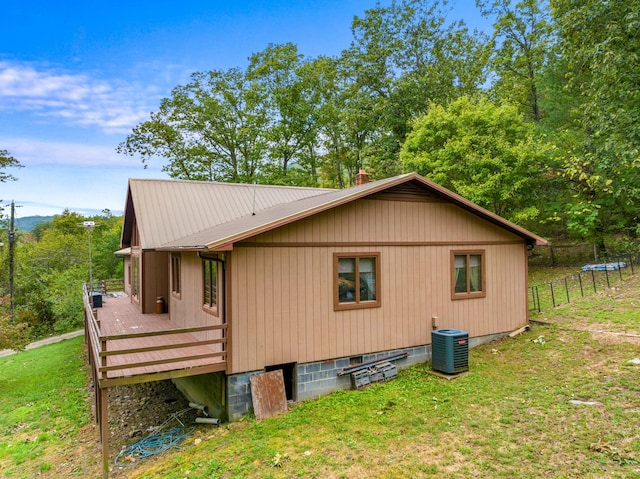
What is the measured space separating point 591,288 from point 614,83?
313 inches

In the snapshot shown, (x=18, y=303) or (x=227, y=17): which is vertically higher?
(x=227, y=17)

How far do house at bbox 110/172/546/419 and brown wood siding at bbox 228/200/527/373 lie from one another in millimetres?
23

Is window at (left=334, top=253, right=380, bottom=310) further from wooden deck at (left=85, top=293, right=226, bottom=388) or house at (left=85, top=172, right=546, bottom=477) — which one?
wooden deck at (left=85, top=293, right=226, bottom=388)

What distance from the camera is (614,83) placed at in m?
7.95

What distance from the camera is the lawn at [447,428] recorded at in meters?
5.02

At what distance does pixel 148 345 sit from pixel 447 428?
613 cm

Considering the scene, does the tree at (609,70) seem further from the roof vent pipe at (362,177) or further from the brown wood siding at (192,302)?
the brown wood siding at (192,302)

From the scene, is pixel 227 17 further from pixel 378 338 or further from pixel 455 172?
pixel 378 338

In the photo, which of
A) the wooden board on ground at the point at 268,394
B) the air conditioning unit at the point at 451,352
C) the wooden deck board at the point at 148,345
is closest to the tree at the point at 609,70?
the air conditioning unit at the point at 451,352

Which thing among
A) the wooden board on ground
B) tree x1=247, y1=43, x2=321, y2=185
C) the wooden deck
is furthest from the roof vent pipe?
tree x1=247, y1=43, x2=321, y2=185

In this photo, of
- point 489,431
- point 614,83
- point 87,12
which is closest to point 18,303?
point 87,12

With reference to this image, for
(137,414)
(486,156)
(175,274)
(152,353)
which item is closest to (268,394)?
(152,353)

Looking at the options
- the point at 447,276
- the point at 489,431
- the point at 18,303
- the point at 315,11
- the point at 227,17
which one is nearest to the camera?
the point at 489,431

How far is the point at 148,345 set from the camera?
8453 millimetres
